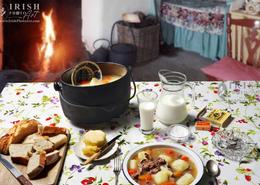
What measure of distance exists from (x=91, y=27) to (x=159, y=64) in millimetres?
910

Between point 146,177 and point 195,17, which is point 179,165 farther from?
point 195,17

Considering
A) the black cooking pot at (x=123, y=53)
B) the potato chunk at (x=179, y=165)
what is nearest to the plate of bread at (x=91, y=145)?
the potato chunk at (x=179, y=165)

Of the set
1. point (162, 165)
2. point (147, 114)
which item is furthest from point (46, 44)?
point (162, 165)

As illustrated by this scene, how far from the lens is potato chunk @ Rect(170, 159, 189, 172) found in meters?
0.98

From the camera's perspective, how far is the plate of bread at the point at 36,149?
0.96 meters

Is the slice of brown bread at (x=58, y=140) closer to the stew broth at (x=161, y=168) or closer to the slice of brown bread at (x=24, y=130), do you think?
the slice of brown bread at (x=24, y=130)

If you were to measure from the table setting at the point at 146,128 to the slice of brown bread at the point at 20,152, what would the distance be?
56 millimetres

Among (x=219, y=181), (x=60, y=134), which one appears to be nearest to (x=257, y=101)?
(x=219, y=181)

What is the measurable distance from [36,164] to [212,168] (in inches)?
21.2

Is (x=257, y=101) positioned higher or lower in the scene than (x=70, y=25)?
lower

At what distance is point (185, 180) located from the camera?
93 cm

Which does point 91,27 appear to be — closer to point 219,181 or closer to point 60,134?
point 60,134

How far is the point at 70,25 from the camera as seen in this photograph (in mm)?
3227

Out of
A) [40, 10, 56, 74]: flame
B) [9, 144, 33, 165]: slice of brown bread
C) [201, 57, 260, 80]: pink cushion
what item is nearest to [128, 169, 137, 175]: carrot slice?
[9, 144, 33, 165]: slice of brown bread
